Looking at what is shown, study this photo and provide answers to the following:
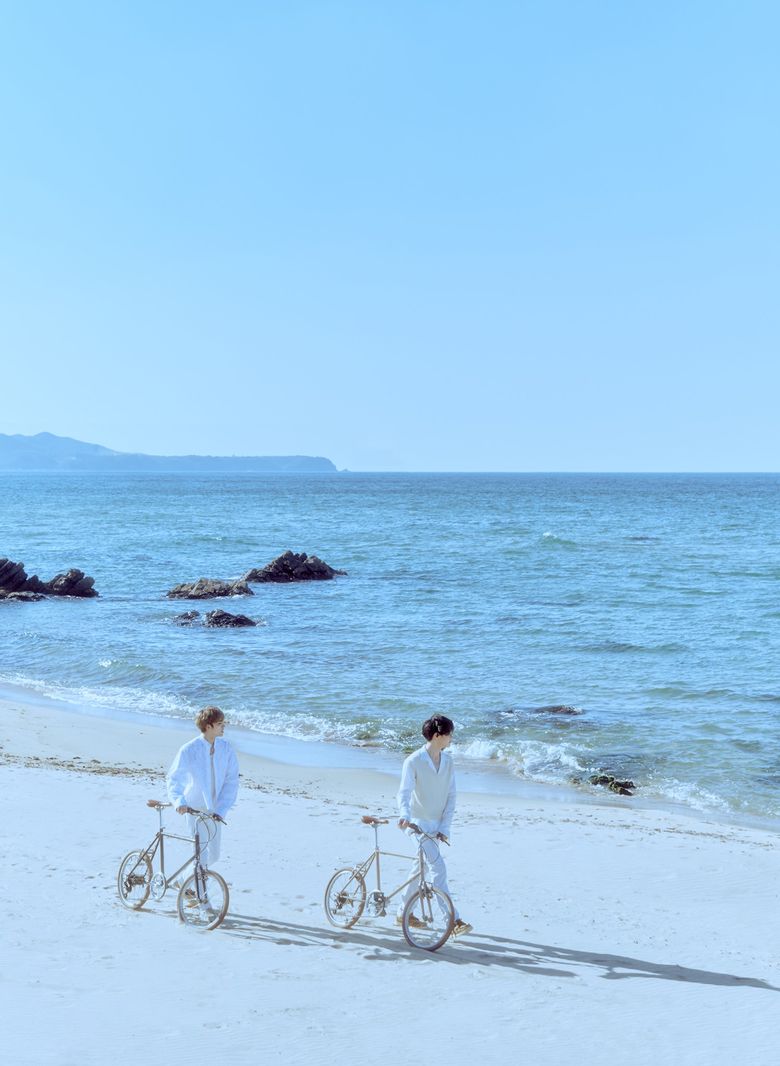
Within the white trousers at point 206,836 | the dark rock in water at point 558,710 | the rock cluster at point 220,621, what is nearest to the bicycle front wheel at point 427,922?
the white trousers at point 206,836

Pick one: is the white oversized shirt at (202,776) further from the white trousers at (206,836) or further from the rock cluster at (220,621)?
the rock cluster at (220,621)

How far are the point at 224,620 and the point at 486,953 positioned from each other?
25.4m

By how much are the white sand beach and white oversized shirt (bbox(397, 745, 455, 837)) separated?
106 centimetres

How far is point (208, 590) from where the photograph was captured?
4109 cm

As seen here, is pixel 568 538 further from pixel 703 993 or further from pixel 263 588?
pixel 703 993

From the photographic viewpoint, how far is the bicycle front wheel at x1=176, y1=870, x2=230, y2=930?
920 cm

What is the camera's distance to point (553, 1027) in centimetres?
765

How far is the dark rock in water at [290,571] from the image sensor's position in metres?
46.3

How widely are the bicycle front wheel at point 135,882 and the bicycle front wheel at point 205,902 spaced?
1.45 feet

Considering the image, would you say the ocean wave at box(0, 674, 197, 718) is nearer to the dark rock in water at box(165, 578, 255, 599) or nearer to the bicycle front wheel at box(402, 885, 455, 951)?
the bicycle front wheel at box(402, 885, 455, 951)

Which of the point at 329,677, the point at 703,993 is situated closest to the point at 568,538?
the point at 329,677

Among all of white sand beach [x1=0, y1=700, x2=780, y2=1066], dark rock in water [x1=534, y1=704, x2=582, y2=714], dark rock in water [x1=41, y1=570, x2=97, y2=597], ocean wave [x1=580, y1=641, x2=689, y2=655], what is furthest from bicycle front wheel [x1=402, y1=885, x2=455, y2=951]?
dark rock in water [x1=41, y1=570, x2=97, y2=597]

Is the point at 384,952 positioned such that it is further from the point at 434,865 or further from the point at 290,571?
the point at 290,571

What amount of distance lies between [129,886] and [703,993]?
4.93 metres
